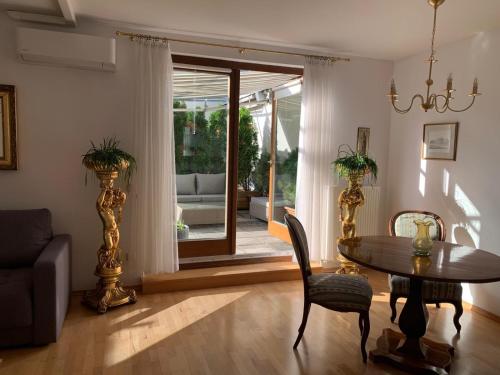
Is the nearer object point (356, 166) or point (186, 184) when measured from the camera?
point (356, 166)

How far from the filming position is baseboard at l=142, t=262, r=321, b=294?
379cm

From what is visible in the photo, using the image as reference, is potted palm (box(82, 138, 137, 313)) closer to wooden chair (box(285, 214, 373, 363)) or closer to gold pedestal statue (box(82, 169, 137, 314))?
gold pedestal statue (box(82, 169, 137, 314))

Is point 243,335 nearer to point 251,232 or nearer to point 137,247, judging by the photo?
point 137,247

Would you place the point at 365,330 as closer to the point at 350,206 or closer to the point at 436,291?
the point at 436,291

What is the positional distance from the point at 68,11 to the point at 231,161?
212 centimetres

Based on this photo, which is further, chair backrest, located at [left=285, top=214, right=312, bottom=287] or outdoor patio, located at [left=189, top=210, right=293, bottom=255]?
outdoor patio, located at [left=189, top=210, right=293, bottom=255]

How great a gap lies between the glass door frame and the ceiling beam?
4.09 ft

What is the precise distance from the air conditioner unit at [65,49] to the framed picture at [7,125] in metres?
0.32

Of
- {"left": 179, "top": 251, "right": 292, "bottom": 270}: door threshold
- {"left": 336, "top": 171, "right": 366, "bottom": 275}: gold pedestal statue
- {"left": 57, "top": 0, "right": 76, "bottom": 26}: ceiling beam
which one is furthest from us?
{"left": 179, "top": 251, "right": 292, "bottom": 270}: door threshold

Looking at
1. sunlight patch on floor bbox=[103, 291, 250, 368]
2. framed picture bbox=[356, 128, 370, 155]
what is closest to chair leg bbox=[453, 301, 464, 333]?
sunlight patch on floor bbox=[103, 291, 250, 368]

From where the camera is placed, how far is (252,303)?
3613 mm

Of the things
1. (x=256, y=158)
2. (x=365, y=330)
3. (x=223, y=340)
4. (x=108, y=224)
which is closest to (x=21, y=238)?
(x=108, y=224)

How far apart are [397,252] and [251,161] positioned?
12.9 feet

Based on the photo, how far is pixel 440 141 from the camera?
3.98 meters
